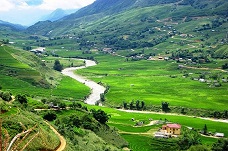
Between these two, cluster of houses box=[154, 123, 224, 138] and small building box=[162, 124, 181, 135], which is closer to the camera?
cluster of houses box=[154, 123, 224, 138]

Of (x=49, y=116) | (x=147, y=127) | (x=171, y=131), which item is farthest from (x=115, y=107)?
(x=49, y=116)

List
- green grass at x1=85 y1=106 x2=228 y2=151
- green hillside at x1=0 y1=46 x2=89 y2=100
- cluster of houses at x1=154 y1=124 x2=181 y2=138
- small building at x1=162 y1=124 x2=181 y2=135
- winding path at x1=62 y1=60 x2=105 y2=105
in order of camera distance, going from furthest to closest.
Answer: green hillside at x1=0 y1=46 x2=89 y2=100
winding path at x1=62 y1=60 x2=105 y2=105
small building at x1=162 y1=124 x2=181 y2=135
cluster of houses at x1=154 y1=124 x2=181 y2=138
green grass at x1=85 y1=106 x2=228 y2=151

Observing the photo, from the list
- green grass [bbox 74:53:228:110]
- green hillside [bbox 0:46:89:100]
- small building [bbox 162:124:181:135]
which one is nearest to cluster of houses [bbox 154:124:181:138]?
small building [bbox 162:124:181:135]

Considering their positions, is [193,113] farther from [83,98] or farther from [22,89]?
[22,89]

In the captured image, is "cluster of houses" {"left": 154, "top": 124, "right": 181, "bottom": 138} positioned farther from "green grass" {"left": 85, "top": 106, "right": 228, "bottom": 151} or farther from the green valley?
"green grass" {"left": 85, "top": 106, "right": 228, "bottom": 151}

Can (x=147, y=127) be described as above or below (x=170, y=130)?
below

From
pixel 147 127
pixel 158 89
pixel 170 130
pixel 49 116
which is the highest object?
pixel 49 116

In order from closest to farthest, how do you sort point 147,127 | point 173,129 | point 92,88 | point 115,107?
point 173,129 < point 147,127 < point 115,107 < point 92,88

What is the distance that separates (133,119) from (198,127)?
18.3m

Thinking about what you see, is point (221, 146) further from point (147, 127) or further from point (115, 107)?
point (115, 107)


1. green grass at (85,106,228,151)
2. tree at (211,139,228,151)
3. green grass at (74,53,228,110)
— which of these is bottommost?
green grass at (85,106,228,151)

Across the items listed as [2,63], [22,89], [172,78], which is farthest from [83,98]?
[172,78]

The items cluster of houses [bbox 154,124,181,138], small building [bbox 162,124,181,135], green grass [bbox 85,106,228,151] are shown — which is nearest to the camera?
green grass [bbox 85,106,228,151]

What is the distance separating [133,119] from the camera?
100 m
